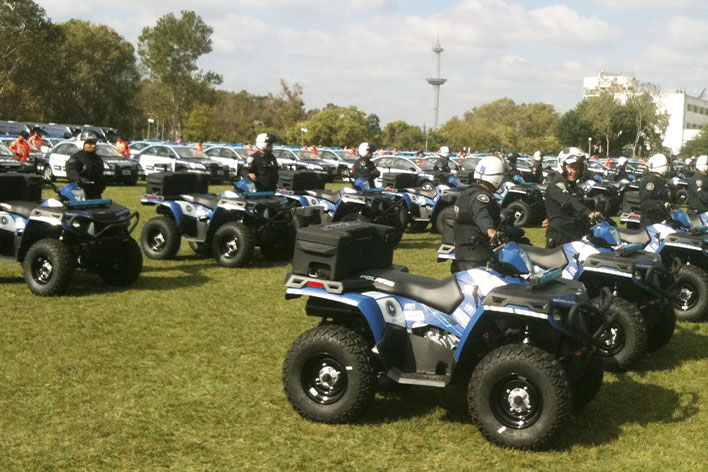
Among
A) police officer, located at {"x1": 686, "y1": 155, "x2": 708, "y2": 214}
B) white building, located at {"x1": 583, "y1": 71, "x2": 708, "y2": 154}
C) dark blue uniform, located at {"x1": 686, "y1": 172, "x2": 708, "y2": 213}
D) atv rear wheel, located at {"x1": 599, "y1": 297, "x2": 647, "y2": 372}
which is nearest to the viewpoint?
atv rear wheel, located at {"x1": 599, "y1": 297, "x2": 647, "y2": 372}

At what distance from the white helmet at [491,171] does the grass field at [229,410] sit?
5.67ft

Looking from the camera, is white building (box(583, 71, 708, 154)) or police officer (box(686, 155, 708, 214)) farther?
white building (box(583, 71, 708, 154))

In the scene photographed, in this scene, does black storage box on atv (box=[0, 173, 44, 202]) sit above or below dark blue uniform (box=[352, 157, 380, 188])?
below

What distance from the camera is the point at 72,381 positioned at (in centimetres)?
589

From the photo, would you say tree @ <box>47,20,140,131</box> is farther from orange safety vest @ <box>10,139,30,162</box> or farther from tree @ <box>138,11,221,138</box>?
orange safety vest @ <box>10,139,30,162</box>

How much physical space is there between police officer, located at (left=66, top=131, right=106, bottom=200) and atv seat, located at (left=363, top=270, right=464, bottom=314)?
5.66 m

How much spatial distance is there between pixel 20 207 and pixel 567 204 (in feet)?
21.1

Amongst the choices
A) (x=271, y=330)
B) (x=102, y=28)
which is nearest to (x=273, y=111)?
(x=102, y=28)

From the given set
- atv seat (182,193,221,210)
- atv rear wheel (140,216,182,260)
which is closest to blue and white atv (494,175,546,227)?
atv seat (182,193,221,210)

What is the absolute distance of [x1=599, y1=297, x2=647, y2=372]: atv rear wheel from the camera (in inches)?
257

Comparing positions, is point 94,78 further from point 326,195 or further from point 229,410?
point 229,410

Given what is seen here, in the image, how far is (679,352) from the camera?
7.48m

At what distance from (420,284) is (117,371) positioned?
8.96 feet

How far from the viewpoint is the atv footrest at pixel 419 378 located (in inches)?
200
